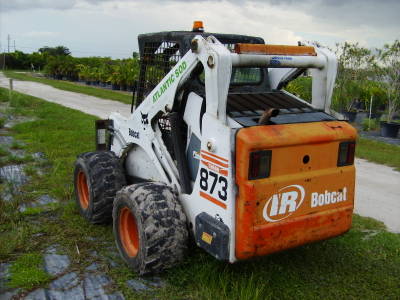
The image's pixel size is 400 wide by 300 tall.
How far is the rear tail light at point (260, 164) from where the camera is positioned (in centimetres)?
339

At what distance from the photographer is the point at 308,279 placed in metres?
4.20

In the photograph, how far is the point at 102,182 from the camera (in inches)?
194

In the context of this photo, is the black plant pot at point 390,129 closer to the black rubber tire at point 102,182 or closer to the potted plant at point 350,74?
the potted plant at point 350,74

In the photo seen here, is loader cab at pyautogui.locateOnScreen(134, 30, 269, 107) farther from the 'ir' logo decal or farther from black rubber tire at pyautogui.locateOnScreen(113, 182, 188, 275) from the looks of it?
the 'ir' logo decal

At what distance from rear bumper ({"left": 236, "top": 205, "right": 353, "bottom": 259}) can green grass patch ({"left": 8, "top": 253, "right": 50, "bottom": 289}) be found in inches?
71.1

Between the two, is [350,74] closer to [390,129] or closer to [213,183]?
Result: [390,129]

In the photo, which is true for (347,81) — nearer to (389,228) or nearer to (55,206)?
(389,228)

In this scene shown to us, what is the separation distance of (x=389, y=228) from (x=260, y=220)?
9.54 feet

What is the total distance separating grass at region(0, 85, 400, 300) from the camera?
3938 mm

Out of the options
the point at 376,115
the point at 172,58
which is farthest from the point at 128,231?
the point at 376,115

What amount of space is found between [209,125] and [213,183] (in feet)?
1.52

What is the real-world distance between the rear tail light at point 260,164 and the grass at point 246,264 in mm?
927

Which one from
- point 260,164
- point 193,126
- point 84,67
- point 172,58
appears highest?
point 172,58

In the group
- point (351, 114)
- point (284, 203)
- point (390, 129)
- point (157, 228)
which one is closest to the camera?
point (284, 203)
